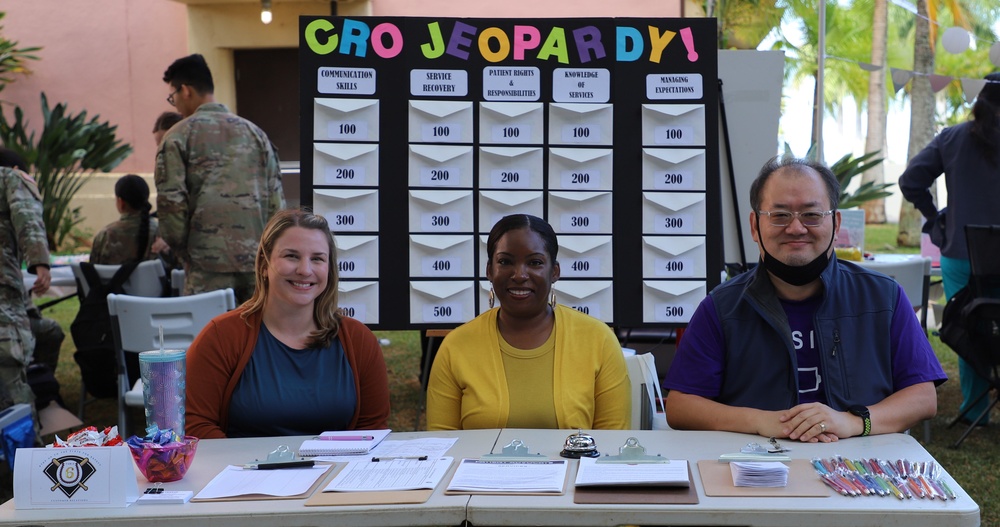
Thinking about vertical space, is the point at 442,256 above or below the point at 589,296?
above

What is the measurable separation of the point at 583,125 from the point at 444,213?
0.63 metres

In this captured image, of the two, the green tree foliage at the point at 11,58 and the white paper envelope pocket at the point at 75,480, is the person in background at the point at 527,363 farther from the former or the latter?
the green tree foliage at the point at 11,58

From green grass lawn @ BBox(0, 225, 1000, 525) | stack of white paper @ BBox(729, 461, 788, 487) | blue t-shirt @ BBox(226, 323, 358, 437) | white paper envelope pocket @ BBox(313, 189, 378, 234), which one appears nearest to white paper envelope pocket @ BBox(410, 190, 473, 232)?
white paper envelope pocket @ BBox(313, 189, 378, 234)

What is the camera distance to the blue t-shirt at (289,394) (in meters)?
2.74

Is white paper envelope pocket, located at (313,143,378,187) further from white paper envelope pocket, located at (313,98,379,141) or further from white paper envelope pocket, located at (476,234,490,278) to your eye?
white paper envelope pocket, located at (476,234,490,278)

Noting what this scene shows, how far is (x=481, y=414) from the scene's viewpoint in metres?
2.71

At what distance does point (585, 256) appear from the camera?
12.0 feet

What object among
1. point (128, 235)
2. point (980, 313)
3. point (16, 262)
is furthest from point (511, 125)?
point (128, 235)

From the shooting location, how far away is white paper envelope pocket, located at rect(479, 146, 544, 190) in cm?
364

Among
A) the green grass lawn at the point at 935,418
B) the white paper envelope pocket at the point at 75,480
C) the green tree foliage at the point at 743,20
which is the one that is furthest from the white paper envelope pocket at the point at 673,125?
the green tree foliage at the point at 743,20

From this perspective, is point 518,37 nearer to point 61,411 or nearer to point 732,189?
point 732,189

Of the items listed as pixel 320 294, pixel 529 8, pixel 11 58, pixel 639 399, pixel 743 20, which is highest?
pixel 529 8

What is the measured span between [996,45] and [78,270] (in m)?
5.78

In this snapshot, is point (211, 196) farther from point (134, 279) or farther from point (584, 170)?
point (584, 170)
